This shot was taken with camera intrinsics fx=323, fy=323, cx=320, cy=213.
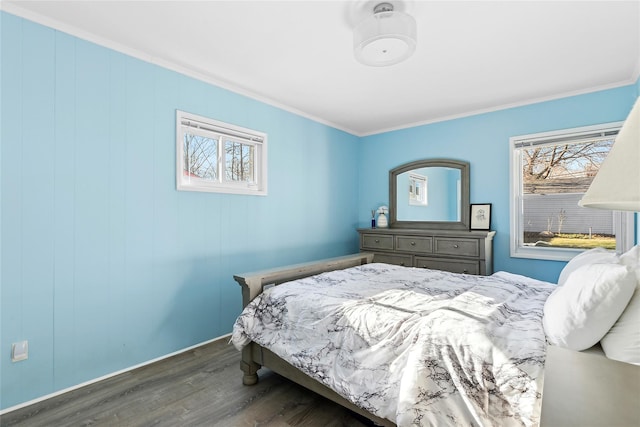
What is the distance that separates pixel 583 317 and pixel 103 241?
2899mm

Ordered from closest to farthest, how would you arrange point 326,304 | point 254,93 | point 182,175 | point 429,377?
point 429,377 → point 326,304 → point 182,175 → point 254,93

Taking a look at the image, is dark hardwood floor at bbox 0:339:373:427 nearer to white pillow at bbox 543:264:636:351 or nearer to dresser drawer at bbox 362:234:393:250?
white pillow at bbox 543:264:636:351

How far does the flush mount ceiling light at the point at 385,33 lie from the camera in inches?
76.7

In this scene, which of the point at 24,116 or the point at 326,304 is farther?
the point at 24,116

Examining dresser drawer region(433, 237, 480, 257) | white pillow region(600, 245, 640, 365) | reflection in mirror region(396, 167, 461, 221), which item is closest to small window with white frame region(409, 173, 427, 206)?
reflection in mirror region(396, 167, 461, 221)

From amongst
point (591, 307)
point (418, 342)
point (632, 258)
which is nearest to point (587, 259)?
point (632, 258)

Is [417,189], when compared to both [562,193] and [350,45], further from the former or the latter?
[350,45]

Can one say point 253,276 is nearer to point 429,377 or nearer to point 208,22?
point 429,377

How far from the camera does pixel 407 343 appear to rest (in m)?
1.53

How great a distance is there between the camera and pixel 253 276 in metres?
2.27

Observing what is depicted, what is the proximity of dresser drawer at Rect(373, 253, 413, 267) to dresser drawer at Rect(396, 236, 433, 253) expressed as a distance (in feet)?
0.32

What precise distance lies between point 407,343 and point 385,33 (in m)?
1.76

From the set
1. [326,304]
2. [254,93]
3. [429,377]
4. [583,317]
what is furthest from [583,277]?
[254,93]

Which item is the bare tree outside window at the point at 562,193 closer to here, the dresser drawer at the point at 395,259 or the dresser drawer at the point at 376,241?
the dresser drawer at the point at 395,259
